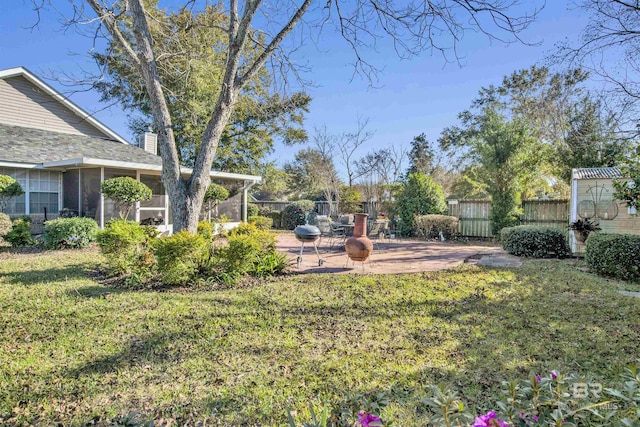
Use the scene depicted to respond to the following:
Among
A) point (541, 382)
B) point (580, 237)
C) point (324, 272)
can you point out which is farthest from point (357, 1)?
point (580, 237)

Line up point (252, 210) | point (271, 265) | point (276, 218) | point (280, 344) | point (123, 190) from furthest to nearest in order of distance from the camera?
point (276, 218), point (252, 210), point (123, 190), point (271, 265), point (280, 344)

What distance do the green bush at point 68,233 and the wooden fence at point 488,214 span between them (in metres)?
13.6

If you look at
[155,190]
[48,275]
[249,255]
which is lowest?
[48,275]

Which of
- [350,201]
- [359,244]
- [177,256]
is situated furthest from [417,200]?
[177,256]

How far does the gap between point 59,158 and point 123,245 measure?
7.76 m

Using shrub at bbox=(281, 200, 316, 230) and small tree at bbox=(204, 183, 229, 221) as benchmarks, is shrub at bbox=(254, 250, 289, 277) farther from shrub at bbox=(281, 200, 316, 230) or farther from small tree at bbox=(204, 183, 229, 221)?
shrub at bbox=(281, 200, 316, 230)

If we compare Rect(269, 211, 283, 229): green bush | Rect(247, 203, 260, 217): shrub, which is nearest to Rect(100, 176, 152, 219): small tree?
Rect(247, 203, 260, 217): shrub

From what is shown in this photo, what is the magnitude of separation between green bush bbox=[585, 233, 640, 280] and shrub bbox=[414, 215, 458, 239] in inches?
278

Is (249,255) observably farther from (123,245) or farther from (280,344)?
(280,344)

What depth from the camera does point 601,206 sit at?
35.3ft

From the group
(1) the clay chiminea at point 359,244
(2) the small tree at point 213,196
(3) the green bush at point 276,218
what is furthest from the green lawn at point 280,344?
(3) the green bush at point 276,218

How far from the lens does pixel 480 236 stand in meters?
15.2

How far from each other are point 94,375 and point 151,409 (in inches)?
33.6

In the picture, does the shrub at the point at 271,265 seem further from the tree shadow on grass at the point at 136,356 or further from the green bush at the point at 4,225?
the green bush at the point at 4,225
